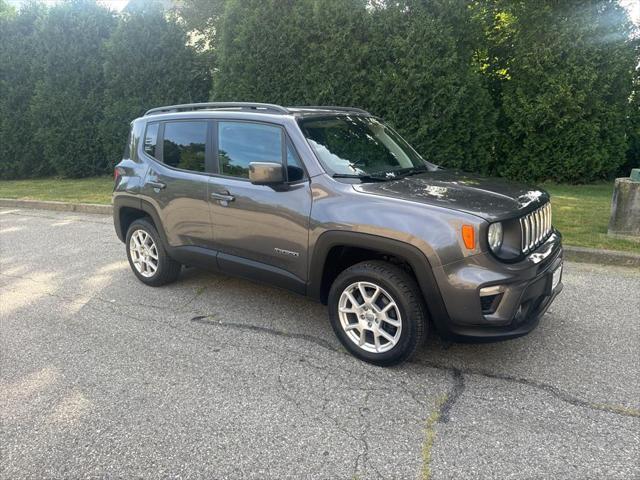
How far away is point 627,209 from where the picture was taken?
6.15 m

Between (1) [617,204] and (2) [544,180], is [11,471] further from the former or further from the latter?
(2) [544,180]

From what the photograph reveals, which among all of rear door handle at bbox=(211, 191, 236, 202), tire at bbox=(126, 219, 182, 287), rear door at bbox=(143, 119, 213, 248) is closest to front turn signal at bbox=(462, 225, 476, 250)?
rear door handle at bbox=(211, 191, 236, 202)

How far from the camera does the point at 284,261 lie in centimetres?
380

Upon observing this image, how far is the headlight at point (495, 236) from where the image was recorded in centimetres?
302

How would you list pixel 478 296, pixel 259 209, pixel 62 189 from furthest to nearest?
pixel 62 189, pixel 259 209, pixel 478 296

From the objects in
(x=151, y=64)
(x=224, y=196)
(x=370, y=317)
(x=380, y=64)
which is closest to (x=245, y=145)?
(x=224, y=196)

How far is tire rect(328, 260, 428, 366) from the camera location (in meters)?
3.20

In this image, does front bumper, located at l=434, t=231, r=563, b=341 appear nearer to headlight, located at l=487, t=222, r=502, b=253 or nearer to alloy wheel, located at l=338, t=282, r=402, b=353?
headlight, located at l=487, t=222, r=502, b=253

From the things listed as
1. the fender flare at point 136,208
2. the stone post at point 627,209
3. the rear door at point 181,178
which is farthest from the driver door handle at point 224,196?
the stone post at point 627,209

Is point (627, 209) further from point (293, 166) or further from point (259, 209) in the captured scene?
point (259, 209)

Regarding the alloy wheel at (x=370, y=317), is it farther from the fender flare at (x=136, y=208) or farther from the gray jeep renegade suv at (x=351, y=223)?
the fender flare at (x=136, y=208)

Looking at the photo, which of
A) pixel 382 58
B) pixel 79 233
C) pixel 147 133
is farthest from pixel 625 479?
pixel 382 58

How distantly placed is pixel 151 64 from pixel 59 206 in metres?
4.42

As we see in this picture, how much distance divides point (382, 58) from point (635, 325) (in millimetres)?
6928
